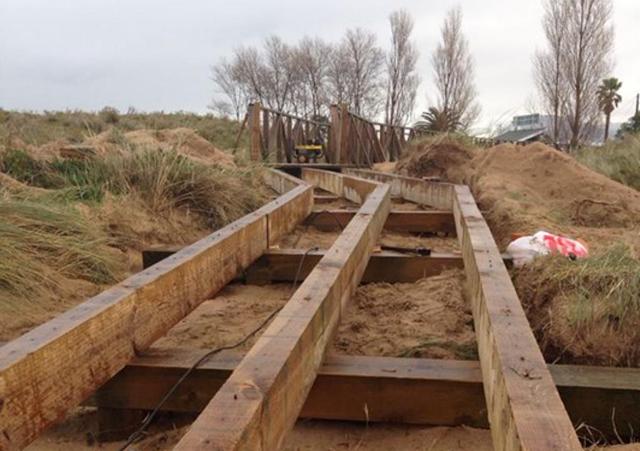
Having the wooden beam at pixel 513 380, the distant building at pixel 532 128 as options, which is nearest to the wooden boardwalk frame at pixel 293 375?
the wooden beam at pixel 513 380

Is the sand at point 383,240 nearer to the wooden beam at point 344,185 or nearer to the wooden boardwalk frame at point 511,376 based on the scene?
the wooden beam at point 344,185

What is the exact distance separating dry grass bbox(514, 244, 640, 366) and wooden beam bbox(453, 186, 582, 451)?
1.07 ft

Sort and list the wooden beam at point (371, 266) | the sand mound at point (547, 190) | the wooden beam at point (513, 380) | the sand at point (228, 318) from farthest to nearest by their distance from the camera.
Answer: the sand mound at point (547, 190), the wooden beam at point (371, 266), the sand at point (228, 318), the wooden beam at point (513, 380)

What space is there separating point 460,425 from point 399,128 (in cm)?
1696

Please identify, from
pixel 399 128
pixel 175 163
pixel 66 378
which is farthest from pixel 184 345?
pixel 399 128

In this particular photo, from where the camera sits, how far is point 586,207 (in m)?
4.95

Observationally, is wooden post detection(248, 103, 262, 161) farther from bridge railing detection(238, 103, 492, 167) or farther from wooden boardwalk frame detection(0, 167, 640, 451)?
wooden boardwalk frame detection(0, 167, 640, 451)

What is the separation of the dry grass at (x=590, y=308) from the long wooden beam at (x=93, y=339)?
1584 mm

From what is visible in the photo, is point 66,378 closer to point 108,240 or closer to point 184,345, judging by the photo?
point 184,345

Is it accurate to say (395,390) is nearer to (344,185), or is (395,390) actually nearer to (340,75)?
(344,185)

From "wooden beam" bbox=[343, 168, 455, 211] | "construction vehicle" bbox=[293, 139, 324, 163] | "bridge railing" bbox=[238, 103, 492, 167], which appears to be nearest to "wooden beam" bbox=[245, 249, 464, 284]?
"wooden beam" bbox=[343, 168, 455, 211]

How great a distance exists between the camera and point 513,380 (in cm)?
135

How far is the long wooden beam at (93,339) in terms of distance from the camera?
149 cm

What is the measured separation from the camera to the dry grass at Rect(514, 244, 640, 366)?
211cm
